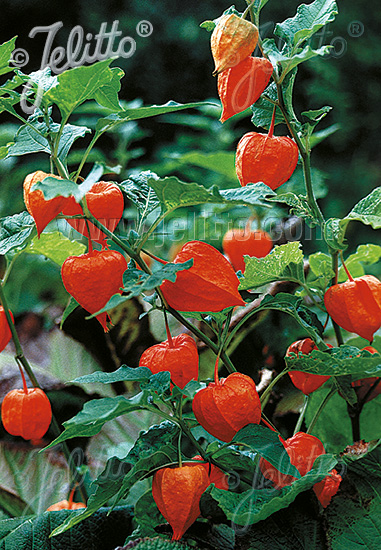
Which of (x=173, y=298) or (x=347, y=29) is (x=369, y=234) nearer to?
(x=347, y=29)

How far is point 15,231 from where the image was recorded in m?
0.37

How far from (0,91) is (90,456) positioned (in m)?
0.42

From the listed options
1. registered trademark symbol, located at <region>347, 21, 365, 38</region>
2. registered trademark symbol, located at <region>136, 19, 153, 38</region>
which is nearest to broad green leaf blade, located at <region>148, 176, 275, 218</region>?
registered trademark symbol, located at <region>136, 19, 153, 38</region>

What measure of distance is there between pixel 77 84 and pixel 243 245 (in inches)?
10.8

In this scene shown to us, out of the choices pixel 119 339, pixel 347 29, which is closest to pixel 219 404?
pixel 119 339

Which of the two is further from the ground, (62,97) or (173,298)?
(62,97)

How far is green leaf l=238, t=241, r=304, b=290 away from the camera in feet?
1.32

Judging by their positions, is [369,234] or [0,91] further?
[369,234]

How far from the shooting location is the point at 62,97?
0.35 metres

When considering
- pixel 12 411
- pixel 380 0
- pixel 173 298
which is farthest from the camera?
pixel 380 0

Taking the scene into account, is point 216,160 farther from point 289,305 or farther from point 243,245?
point 289,305

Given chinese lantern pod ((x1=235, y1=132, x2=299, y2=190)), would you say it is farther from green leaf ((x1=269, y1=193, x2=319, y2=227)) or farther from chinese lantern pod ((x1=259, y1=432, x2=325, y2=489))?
Answer: chinese lantern pod ((x1=259, y1=432, x2=325, y2=489))

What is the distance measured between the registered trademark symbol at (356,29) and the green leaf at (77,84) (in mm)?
1358

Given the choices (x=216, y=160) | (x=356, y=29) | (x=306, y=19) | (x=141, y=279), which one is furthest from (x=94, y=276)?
(x=356, y=29)
